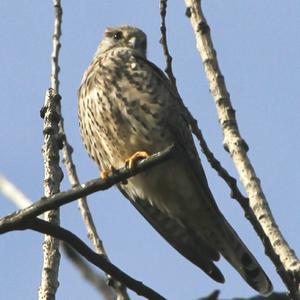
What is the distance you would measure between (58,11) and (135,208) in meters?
1.82

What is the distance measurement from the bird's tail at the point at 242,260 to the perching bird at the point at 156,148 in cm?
1

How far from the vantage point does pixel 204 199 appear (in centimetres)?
562

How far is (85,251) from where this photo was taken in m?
2.86

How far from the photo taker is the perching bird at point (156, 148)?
18.0 ft

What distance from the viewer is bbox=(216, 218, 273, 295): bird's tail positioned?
177 inches

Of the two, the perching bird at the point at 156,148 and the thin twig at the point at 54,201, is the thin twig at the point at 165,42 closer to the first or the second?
the thin twig at the point at 54,201

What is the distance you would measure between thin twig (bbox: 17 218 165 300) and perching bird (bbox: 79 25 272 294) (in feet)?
7.74

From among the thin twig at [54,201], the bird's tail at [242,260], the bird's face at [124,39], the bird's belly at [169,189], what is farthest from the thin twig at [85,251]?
the bird's face at [124,39]

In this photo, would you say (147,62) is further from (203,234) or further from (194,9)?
(194,9)

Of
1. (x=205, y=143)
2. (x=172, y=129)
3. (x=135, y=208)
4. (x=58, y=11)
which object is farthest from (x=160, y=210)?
(x=205, y=143)

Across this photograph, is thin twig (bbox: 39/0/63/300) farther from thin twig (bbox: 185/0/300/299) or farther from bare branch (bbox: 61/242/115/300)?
thin twig (bbox: 185/0/300/299)

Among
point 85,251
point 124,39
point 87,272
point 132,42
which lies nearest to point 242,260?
point 87,272

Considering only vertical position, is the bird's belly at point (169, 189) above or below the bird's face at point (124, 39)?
below

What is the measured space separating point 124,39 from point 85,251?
15.3 ft
